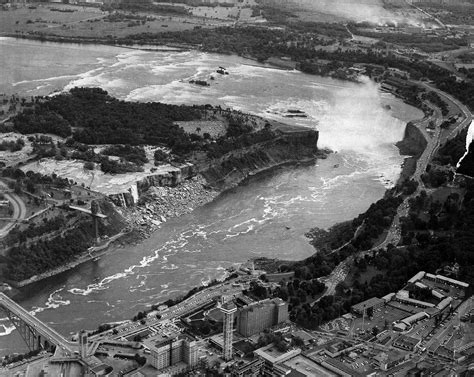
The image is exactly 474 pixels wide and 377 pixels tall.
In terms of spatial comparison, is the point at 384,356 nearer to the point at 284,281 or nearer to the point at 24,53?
the point at 284,281

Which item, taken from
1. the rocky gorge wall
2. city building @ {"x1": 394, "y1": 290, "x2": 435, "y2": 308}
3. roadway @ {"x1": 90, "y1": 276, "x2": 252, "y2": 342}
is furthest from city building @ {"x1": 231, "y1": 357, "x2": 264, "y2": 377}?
the rocky gorge wall

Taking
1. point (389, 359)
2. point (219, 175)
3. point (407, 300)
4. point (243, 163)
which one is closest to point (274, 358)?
point (389, 359)

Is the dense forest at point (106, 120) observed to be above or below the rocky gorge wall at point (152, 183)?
above

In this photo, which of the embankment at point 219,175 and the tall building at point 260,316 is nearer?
the tall building at point 260,316

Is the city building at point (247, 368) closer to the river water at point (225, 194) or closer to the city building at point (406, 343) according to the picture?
the city building at point (406, 343)

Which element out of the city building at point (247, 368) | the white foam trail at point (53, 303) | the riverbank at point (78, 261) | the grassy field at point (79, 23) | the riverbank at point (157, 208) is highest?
the grassy field at point (79, 23)

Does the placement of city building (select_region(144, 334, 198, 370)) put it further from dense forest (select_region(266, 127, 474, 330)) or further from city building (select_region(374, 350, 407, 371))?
city building (select_region(374, 350, 407, 371))

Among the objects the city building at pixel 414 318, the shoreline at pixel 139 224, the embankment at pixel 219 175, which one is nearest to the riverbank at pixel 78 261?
the shoreline at pixel 139 224
